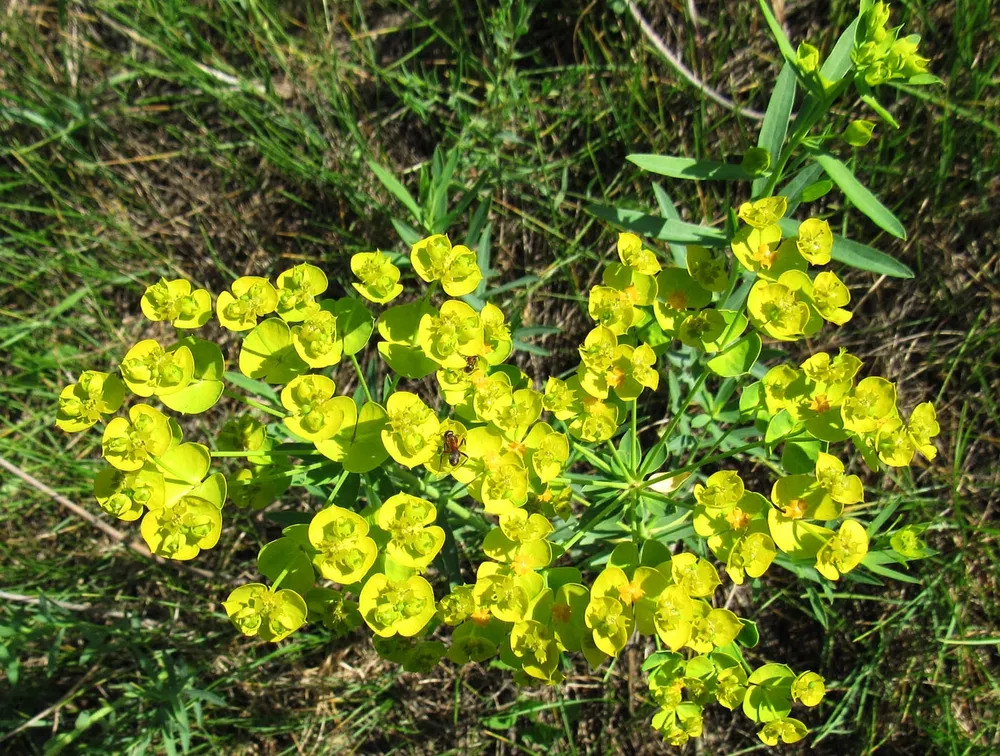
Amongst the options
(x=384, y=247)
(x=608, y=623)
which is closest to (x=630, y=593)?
(x=608, y=623)

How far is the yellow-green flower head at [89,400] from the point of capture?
206 cm

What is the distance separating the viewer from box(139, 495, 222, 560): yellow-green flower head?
6.36ft

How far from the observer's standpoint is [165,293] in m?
2.14

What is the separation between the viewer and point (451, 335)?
2031 millimetres

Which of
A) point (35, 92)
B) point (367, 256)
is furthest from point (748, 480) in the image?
point (35, 92)

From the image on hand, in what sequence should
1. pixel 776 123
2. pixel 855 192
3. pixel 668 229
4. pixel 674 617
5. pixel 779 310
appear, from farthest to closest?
pixel 668 229, pixel 776 123, pixel 855 192, pixel 779 310, pixel 674 617

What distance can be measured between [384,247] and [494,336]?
65.9 inches

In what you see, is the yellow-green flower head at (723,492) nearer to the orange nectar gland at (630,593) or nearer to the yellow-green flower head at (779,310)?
the orange nectar gland at (630,593)

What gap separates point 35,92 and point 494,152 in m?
2.25

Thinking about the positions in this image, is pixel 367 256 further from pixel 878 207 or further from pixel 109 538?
pixel 109 538

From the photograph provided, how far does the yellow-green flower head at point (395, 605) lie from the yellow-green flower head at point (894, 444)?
1.24 meters

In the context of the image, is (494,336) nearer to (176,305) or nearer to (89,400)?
(176,305)

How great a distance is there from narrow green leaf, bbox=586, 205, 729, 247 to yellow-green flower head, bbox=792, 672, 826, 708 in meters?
1.36

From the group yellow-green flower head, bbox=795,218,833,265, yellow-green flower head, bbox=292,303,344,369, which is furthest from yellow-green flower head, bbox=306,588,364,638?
yellow-green flower head, bbox=795,218,833,265
